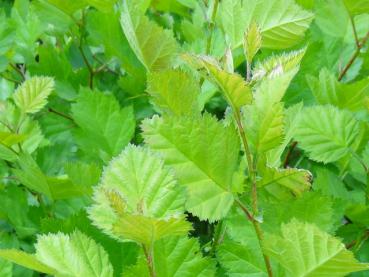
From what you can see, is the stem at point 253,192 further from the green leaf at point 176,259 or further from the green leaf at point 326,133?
the green leaf at point 326,133

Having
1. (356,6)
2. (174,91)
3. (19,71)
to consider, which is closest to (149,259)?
(174,91)

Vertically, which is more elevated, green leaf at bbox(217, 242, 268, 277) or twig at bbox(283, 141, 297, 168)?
green leaf at bbox(217, 242, 268, 277)

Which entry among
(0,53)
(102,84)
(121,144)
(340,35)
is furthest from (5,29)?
(340,35)

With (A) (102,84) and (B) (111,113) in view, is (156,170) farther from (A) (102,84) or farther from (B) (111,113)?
(A) (102,84)

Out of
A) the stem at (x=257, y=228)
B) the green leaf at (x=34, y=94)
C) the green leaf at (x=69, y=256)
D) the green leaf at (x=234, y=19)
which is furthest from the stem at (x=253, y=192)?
the green leaf at (x=34, y=94)

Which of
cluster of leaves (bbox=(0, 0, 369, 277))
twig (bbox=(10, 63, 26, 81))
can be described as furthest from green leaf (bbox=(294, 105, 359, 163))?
twig (bbox=(10, 63, 26, 81))

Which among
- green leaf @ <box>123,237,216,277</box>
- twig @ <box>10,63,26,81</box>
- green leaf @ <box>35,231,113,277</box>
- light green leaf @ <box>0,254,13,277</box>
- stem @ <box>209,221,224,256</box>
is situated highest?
green leaf @ <box>35,231,113,277</box>

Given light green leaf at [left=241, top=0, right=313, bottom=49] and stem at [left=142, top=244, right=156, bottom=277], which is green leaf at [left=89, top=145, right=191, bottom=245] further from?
light green leaf at [left=241, top=0, right=313, bottom=49]

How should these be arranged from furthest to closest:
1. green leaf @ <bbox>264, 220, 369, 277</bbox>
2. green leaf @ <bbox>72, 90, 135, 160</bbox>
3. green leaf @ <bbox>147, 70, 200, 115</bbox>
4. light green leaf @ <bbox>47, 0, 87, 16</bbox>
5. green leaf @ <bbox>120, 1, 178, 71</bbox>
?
light green leaf @ <bbox>47, 0, 87, 16</bbox> < green leaf @ <bbox>72, 90, 135, 160</bbox> < green leaf @ <bbox>120, 1, 178, 71</bbox> < green leaf @ <bbox>147, 70, 200, 115</bbox> < green leaf @ <bbox>264, 220, 369, 277</bbox>
